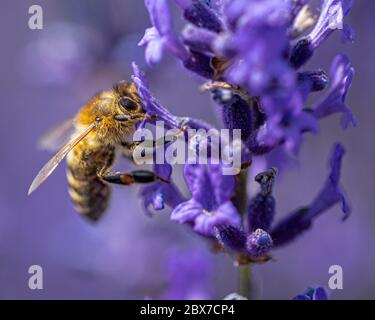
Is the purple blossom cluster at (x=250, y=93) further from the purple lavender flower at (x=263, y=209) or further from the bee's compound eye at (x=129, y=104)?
the bee's compound eye at (x=129, y=104)

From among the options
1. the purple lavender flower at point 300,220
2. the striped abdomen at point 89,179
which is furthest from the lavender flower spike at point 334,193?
the striped abdomen at point 89,179

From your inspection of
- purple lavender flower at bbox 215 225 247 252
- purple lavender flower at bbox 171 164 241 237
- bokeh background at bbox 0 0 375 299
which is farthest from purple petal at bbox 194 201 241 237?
bokeh background at bbox 0 0 375 299

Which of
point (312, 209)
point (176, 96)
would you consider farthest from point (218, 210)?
point (176, 96)

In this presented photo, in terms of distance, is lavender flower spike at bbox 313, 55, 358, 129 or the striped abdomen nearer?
lavender flower spike at bbox 313, 55, 358, 129

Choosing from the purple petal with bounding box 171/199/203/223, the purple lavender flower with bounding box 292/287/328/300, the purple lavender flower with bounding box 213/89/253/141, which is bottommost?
the purple lavender flower with bounding box 292/287/328/300

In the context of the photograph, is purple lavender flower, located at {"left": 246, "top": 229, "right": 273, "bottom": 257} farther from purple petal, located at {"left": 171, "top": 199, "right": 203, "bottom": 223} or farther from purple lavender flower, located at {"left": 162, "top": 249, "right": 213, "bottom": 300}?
purple lavender flower, located at {"left": 162, "top": 249, "right": 213, "bottom": 300}

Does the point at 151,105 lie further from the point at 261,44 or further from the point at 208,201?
the point at 261,44
